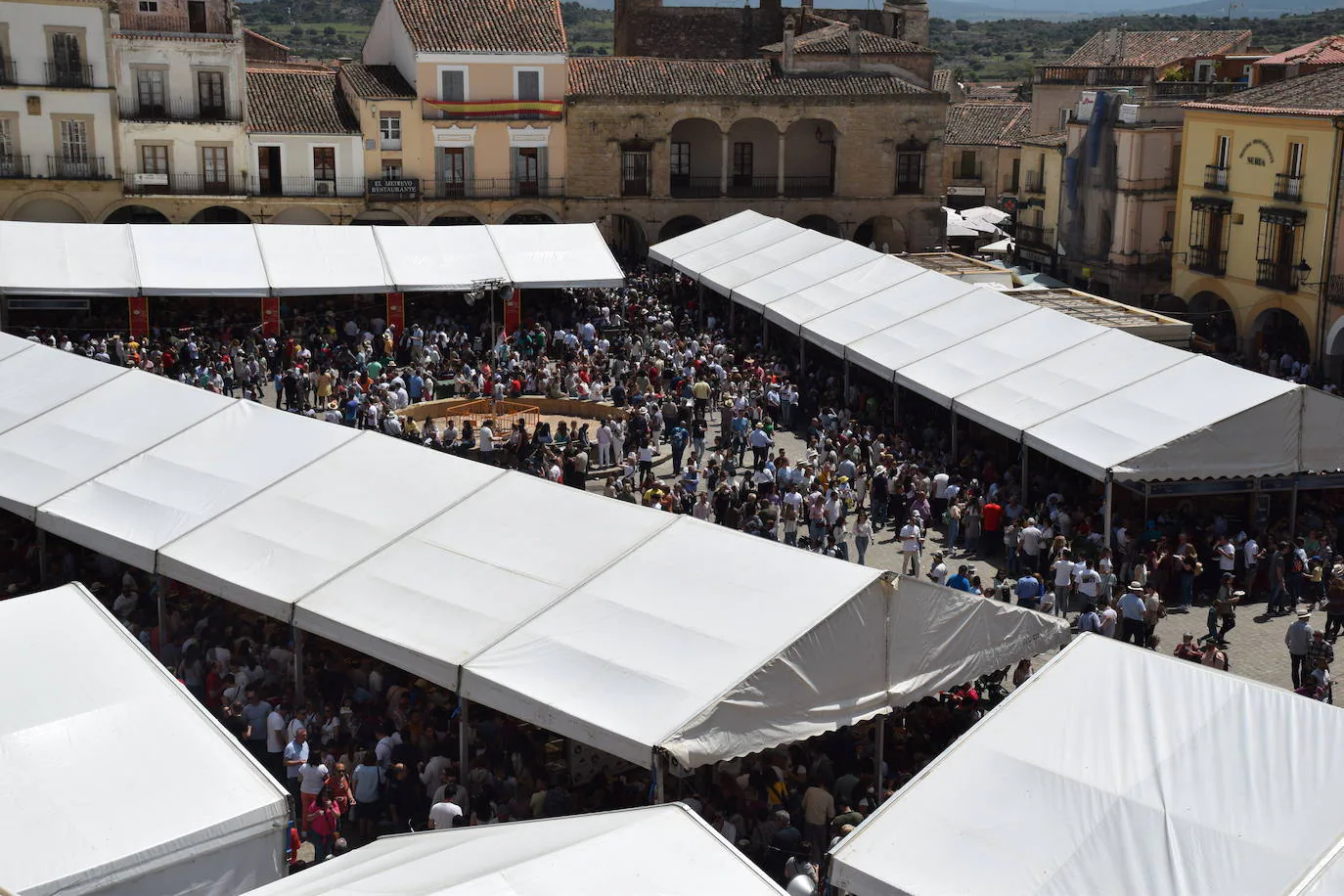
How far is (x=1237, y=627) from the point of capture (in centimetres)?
1856

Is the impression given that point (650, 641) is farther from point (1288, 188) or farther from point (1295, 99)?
point (1295, 99)

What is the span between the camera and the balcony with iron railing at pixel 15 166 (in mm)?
39094

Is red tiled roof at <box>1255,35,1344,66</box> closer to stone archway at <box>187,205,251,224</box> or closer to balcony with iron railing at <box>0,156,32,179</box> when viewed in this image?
stone archway at <box>187,205,251,224</box>

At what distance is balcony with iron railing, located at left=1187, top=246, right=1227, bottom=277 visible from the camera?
34500 mm

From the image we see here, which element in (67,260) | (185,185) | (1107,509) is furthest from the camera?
(185,185)

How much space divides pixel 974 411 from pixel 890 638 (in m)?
9.78

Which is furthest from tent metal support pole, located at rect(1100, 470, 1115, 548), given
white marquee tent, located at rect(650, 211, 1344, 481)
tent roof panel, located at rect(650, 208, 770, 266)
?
tent roof panel, located at rect(650, 208, 770, 266)

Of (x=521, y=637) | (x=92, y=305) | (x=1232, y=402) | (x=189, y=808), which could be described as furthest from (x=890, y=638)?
(x=92, y=305)

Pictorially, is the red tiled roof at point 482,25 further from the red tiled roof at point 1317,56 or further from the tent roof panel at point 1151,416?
the tent roof panel at point 1151,416

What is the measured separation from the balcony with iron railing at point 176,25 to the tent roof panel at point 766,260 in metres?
14.8

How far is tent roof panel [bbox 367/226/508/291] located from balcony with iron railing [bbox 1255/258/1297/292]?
15.1 metres

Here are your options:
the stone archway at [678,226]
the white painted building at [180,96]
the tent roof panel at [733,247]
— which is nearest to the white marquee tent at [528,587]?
the tent roof panel at [733,247]

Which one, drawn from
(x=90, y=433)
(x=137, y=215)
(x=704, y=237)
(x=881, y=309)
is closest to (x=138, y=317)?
(x=137, y=215)

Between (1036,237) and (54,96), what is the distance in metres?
24.6
